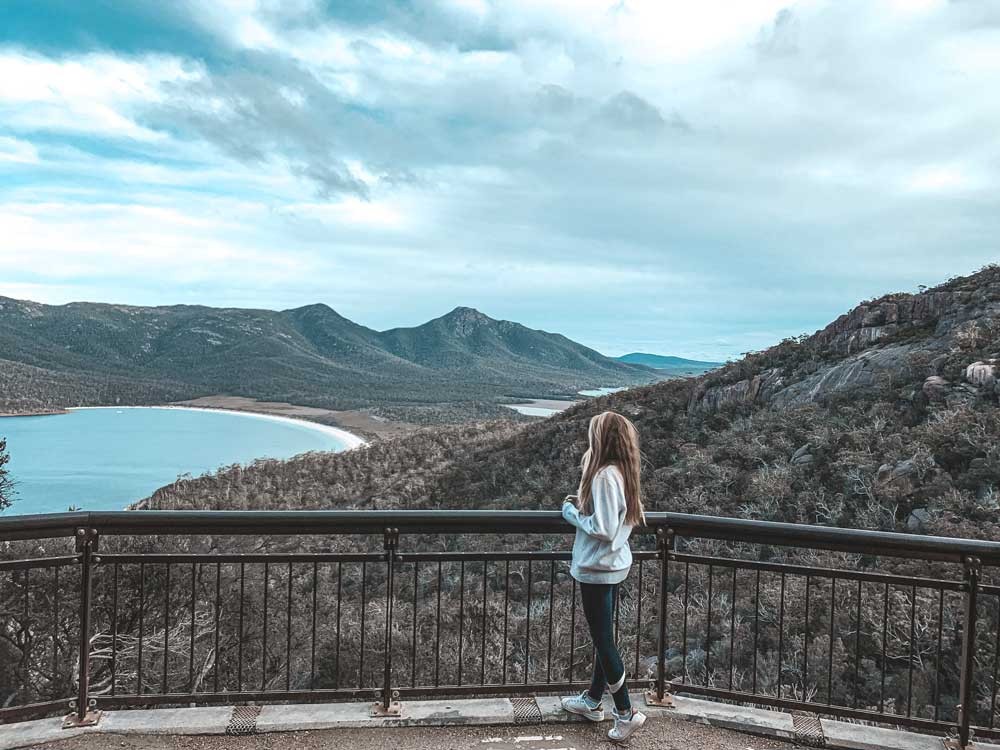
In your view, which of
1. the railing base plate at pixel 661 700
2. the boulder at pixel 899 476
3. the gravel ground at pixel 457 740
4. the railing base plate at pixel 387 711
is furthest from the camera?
the boulder at pixel 899 476

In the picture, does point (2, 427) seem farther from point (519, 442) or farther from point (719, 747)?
point (719, 747)

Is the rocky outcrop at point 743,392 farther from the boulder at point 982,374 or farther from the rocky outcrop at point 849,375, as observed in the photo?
the boulder at point 982,374

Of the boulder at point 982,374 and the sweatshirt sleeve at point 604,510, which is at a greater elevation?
the boulder at point 982,374

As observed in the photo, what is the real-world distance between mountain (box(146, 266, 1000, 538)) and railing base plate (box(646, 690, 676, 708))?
26.0 ft

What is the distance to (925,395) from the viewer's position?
50.6 feet

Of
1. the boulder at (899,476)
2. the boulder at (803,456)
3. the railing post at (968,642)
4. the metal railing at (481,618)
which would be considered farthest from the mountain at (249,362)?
the railing post at (968,642)

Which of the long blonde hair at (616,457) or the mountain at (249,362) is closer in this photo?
the long blonde hair at (616,457)

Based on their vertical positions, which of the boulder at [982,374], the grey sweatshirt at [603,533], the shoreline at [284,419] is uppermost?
the boulder at [982,374]

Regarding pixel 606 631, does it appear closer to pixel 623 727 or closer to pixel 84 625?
pixel 623 727

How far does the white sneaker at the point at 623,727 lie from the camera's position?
3234mm

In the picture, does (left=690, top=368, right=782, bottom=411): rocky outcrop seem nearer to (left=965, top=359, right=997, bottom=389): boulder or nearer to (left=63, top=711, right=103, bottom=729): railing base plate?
(left=965, top=359, right=997, bottom=389): boulder

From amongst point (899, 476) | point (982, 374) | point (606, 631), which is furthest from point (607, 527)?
point (982, 374)

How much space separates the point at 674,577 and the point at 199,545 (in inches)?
361

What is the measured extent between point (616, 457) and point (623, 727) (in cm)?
132
